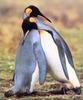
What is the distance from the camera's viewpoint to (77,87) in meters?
6.65

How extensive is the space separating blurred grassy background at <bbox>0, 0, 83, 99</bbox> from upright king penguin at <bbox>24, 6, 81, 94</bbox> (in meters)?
1.26

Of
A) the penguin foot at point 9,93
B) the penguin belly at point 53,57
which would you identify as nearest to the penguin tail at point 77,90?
the penguin belly at point 53,57

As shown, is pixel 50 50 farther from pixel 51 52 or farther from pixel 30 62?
pixel 30 62

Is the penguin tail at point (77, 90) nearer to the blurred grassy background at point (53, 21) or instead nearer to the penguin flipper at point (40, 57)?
the penguin flipper at point (40, 57)

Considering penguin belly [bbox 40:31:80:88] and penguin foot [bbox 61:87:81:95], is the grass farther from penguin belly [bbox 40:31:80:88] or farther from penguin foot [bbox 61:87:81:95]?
penguin belly [bbox 40:31:80:88]

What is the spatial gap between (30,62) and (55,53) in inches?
9.1

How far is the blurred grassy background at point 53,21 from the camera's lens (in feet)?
30.2

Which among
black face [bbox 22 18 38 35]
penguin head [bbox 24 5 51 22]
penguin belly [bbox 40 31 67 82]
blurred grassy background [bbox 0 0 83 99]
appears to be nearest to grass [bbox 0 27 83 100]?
blurred grassy background [bbox 0 0 83 99]

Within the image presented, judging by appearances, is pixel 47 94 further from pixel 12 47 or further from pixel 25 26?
pixel 12 47

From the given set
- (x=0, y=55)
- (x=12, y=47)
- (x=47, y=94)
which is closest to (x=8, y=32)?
(x=12, y=47)

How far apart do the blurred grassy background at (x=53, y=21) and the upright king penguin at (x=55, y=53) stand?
4.15 ft

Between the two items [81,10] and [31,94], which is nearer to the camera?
[31,94]

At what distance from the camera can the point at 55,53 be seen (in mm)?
6527

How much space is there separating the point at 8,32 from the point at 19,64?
515 centimetres
